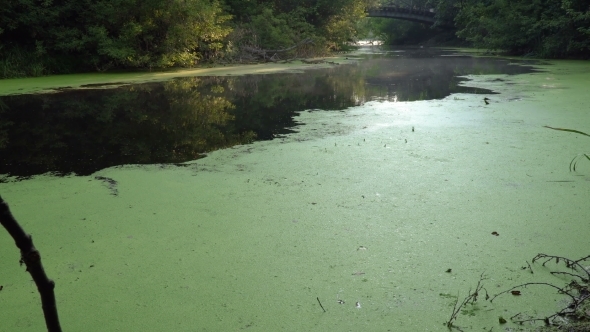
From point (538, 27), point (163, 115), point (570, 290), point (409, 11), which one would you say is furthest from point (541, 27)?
point (409, 11)

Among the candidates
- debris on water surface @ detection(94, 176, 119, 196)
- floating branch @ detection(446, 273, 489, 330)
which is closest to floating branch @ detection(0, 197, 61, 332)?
floating branch @ detection(446, 273, 489, 330)

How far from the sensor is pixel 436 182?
2.40 m

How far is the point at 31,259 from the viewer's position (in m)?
0.50

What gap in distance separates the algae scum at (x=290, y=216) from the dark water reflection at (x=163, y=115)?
3 cm

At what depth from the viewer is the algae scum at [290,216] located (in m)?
1.37

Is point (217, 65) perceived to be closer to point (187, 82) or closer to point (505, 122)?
point (187, 82)

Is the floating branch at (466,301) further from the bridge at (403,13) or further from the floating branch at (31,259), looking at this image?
the bridge at (403,13)

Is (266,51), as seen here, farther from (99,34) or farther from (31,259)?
(31,259)

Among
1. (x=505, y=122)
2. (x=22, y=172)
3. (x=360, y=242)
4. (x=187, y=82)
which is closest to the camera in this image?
(x=360, y=242)

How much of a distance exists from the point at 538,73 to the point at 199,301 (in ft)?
24.5

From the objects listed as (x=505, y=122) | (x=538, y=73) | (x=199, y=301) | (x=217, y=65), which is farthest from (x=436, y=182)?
(x=217, y=65)

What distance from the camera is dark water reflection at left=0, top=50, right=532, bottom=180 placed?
10.2 feet

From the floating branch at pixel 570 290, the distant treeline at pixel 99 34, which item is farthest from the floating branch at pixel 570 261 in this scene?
the distant treeline at pixel 99 34

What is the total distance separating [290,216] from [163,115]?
2838 millimetres
